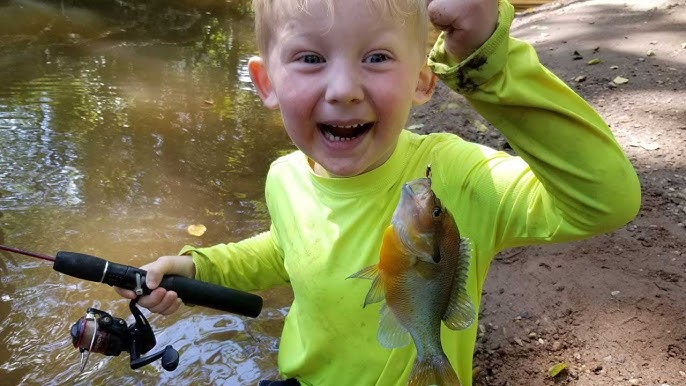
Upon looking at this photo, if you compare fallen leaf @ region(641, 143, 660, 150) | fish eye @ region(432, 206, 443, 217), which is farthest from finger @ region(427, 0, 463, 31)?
fallen leaf @ region(641, 143, 660, 150)

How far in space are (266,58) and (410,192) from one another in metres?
0.72

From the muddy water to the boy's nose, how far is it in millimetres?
2088

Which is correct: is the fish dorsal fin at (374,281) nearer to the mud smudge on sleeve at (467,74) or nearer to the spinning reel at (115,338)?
the mud smudge on sleeve at (467,74)

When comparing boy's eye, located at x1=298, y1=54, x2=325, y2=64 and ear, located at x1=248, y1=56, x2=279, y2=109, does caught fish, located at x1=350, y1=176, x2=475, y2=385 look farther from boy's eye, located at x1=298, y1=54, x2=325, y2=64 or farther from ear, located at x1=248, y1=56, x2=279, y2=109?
ear, located at x1=248, y1=56, x2=279, y2=109

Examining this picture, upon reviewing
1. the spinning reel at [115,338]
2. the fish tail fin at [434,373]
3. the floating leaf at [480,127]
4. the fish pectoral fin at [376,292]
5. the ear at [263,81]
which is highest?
the ear at [263,81]

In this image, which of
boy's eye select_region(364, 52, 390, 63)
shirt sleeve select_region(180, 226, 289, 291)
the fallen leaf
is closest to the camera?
boy's eye select_region(364, 52, 390, 63)

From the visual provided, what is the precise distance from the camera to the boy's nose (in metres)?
1.51

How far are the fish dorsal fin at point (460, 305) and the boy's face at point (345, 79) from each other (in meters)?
0.39

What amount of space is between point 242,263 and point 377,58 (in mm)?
1046

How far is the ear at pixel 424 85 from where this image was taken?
5.87 feet

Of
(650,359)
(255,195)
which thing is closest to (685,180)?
(650,359)

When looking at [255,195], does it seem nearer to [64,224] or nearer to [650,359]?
[64,224]

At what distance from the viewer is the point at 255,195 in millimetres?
4672

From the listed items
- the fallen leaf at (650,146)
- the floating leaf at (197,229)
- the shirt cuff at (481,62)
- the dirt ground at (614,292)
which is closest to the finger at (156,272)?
the shirt cuff at (481,62)
